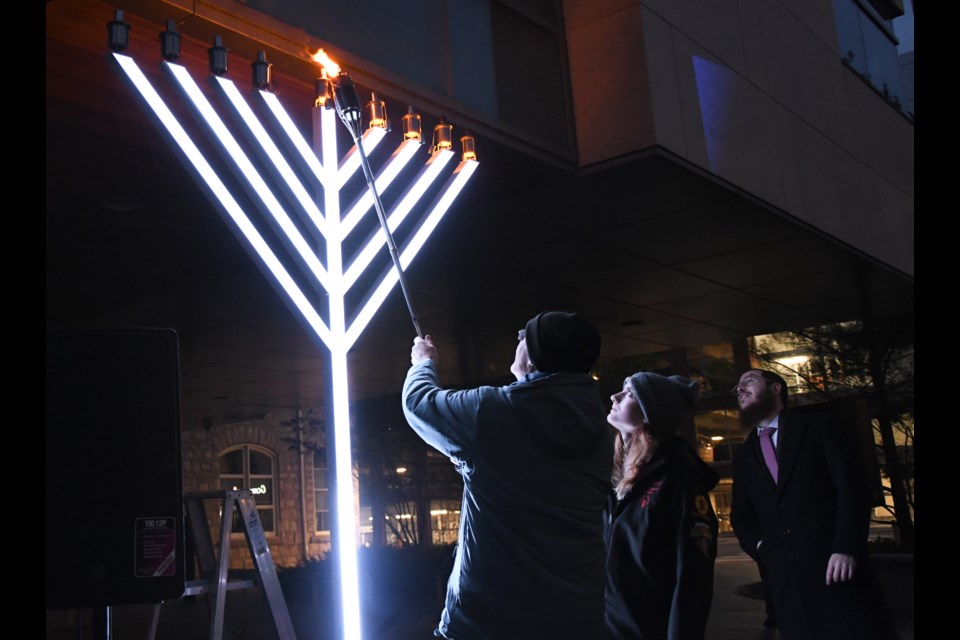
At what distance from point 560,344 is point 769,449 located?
151cm

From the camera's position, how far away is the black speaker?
142cm

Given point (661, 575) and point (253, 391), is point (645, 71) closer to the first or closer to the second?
point (661, 575)

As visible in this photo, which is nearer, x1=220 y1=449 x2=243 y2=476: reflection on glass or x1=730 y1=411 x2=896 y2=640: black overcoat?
x1=730 y1=411 x2=896 y2=640: black overcoat

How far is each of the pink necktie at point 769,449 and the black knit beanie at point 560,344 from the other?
1.40 meters

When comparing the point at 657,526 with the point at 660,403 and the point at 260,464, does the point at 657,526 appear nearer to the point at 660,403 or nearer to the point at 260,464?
the point at 660,403

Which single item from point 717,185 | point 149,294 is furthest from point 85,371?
point 149,294

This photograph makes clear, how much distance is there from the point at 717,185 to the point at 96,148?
2815 millimetres

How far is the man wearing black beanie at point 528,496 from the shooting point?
5.70 feet

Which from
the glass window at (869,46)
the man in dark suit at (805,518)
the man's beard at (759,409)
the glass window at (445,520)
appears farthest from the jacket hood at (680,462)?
the glass window at (445,520)

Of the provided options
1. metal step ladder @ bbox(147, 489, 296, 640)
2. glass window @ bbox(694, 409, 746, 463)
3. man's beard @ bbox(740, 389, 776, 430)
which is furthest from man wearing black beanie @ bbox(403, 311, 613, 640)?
glass window @ bbox(694, 409, 746, 463)

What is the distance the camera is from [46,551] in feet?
4.68

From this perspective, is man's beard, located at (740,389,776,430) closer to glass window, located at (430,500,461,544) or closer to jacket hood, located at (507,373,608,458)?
jacket hood, located at (507,373,608,458)

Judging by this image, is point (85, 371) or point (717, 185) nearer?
point (85, 371)

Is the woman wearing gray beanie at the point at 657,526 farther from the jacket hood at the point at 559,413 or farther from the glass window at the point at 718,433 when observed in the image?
the glass window at the point at 718,433
